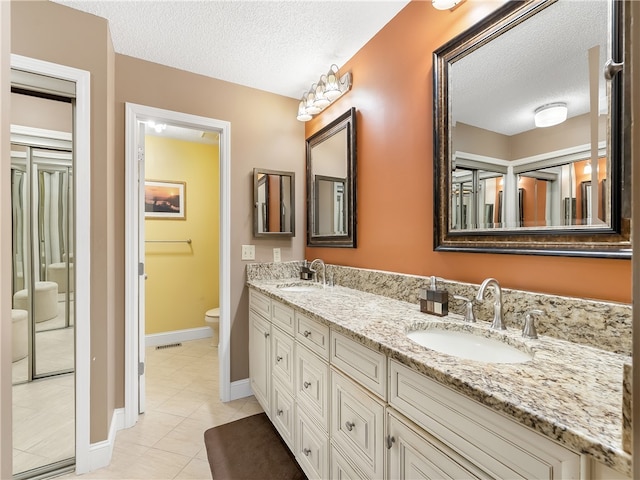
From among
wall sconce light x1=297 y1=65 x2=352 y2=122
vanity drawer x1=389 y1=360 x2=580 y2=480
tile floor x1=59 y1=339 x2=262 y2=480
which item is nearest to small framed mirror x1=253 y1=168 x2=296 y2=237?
wall sconce light x1=297 y1=65 x2=352 y2=122

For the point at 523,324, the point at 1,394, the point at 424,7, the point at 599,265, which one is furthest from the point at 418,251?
the point at 1,394

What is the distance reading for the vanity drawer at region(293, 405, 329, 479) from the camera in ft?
4.15

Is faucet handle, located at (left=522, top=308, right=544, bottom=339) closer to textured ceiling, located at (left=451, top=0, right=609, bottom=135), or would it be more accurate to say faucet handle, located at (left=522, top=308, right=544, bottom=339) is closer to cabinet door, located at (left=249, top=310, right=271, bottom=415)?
textured ceiling, located at (left=451, top=0, right=609, bottom=135)

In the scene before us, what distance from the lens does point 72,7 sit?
63.1 inches

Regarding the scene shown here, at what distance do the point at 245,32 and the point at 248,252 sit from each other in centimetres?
149

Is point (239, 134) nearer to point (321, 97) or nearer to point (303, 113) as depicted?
point (303, 113)

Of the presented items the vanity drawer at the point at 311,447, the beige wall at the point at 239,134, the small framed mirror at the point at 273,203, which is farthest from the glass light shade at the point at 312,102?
the vanity drawer at the point at 311,447

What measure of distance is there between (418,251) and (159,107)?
202 centimetres

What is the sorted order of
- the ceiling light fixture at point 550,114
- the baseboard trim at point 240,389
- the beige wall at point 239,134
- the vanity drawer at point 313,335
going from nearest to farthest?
the ceiling light fixture at point 550,114
the vanity drawer at point 313,335
the beige wall at point 239,134
the baseboard trim at point 240,389

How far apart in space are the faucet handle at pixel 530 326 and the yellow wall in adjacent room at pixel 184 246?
3.43 metres

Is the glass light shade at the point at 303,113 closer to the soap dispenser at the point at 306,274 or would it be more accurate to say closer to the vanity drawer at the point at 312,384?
the soap dispenser at the point at 306,274

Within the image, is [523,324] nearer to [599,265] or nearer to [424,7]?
[599,265]

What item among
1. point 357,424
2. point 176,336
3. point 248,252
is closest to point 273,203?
point 248,252

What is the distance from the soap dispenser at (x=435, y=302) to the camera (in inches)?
49.6
